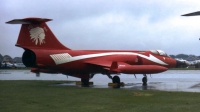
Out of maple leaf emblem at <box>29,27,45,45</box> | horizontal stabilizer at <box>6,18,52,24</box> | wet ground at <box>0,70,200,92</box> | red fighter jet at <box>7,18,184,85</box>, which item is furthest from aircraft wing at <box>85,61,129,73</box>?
horizontal stabilizer at <box>6,18,52,24</box>

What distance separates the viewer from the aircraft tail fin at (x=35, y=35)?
67.3 feet

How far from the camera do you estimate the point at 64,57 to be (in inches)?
876

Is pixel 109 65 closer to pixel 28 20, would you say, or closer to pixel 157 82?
pixel 157 82

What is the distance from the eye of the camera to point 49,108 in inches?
448

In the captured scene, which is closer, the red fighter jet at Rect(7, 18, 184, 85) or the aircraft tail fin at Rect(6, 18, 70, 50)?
the aircraft tail fin at Rect(6, 18, 70, 50)

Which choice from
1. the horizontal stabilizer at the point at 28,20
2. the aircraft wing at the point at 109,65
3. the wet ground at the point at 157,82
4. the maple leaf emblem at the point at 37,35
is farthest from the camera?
the aircraft wing at the point at 109,65

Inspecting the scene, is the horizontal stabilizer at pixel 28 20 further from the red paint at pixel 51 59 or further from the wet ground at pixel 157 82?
the wet ground at pixel 157 82

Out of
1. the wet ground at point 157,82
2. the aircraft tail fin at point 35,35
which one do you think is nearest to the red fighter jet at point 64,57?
the aircraft tail fin at point 35,35

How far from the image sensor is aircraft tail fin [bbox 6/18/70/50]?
67.3 ft

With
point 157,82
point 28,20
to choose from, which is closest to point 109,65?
point 157,82

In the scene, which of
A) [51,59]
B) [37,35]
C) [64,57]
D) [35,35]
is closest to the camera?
[35,35]

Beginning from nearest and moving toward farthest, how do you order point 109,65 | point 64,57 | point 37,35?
point 37,35 < point 64,57 < point 109,65

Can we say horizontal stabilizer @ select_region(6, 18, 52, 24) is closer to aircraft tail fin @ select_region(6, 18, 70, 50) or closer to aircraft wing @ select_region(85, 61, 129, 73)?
aircraft tail fin @ select_region(6, 18, 70, 50)

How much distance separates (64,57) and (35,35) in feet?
8.03
